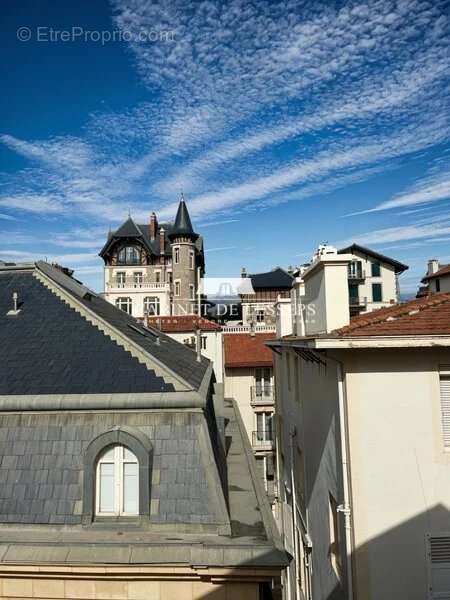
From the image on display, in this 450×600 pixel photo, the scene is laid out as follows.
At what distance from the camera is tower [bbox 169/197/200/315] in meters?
57.2

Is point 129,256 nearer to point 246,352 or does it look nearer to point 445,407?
point 246,352

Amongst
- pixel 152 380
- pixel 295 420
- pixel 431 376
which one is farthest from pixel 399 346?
pixel 295 420

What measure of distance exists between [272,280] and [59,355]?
61358 mm

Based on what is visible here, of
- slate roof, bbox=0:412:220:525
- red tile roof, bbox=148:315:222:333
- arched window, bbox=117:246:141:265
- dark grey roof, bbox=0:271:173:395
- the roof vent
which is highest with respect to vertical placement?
arched window, bbox=117:246:141:265

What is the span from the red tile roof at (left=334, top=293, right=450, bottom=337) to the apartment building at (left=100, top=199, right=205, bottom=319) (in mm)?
48735

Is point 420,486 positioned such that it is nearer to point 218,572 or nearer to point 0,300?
point 218,572

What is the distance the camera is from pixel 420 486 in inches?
255

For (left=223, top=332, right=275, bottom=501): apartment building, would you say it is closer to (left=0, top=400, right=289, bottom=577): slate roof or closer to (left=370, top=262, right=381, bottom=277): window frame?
(left=0, top=400, right=289, bottom=577): slate roof

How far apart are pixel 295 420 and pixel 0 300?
9.25 meters

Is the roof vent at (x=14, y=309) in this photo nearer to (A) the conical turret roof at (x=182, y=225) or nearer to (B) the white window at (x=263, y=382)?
(B) the white window at (x=263, y=382)

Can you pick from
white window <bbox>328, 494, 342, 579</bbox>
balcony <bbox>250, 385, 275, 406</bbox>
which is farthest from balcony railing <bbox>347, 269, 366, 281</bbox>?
white window <bbox>328, 494, 342, 579</bbox>

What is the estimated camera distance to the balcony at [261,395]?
30.2m

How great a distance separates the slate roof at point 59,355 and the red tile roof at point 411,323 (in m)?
3.01

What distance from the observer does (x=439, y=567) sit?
6.37m
